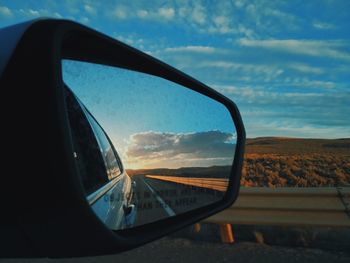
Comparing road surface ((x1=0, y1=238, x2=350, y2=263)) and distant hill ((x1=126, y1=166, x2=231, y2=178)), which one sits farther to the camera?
road surface ((x1=0, y1=238, x2=350, y2=263))

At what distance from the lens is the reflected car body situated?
1757mm

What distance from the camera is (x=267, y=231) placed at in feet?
24.4

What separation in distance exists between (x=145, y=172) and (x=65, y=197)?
2.86 ft

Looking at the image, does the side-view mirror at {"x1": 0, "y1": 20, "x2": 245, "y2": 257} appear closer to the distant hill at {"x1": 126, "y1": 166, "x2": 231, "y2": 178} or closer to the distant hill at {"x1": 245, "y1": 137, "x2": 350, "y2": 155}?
the distant hill at {"x1": 126, "y1": 166, "x2": 231, "y2": 178}

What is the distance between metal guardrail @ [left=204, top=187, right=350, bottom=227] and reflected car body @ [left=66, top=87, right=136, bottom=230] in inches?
175

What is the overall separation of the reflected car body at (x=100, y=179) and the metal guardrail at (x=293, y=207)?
4439 millimetres

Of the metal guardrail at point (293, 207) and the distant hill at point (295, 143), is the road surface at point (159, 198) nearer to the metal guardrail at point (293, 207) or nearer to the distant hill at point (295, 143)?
the metal guardrail at point (293, 207)

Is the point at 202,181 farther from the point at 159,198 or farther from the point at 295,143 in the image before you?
the point at 295,143

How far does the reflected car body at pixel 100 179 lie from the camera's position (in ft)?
5.76

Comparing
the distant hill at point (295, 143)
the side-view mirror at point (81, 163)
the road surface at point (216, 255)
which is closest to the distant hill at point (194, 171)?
the side-view mirror at point (81, 163)

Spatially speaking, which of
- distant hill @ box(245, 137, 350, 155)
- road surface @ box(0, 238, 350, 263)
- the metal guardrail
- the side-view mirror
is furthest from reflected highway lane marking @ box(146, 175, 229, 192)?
→ distant hill @ box(245, 137, 350, 155)

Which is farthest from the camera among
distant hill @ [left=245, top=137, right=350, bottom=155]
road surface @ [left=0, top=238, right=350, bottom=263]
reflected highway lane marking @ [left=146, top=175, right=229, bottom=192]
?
distant hill @ [left=245, top=137, right=350, bottom=155]

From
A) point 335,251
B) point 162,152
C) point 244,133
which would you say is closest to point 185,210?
point 162,152

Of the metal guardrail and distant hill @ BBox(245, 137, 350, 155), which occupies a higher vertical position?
distant hill @ BBox(245, 137, 350, 155)
